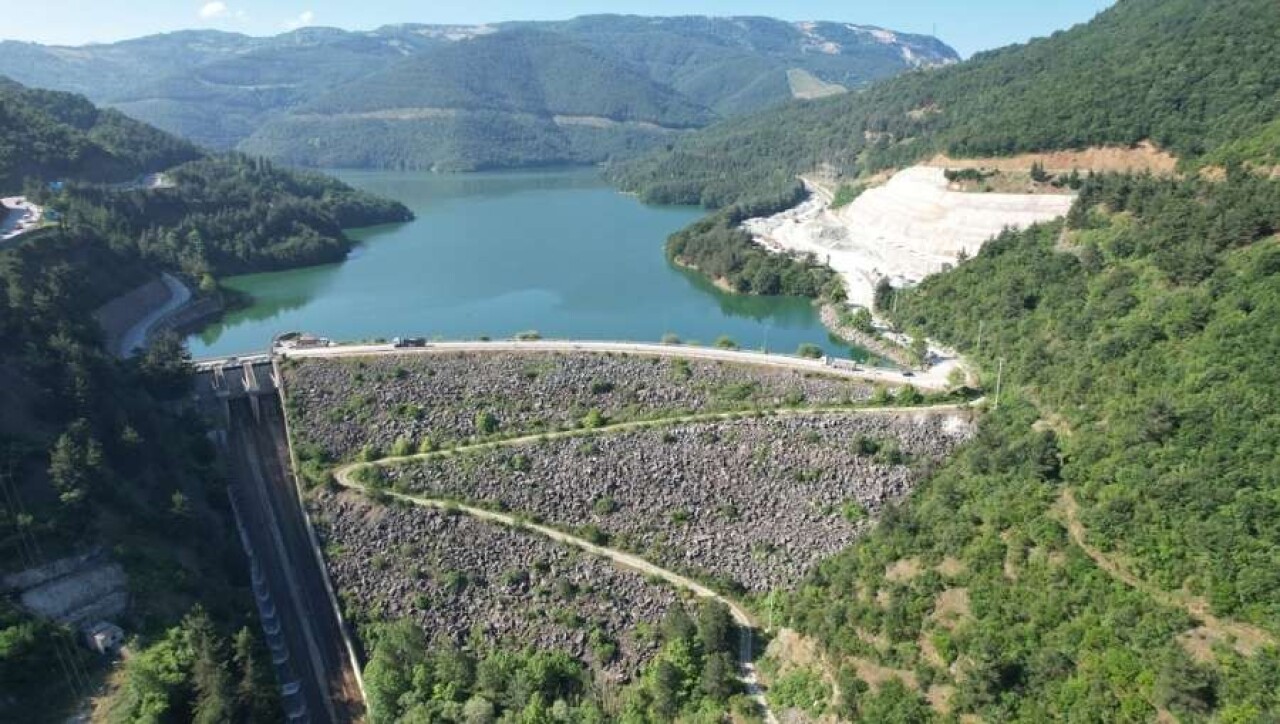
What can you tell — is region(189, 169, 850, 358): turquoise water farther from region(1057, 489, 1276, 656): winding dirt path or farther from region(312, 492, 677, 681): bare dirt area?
region(1057, 489, 1276, 656): winding dirt path

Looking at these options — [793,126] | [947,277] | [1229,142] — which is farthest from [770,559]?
[793,126]

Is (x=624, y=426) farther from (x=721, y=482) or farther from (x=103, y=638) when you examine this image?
(x=103, y=638)

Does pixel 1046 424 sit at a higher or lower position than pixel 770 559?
higher

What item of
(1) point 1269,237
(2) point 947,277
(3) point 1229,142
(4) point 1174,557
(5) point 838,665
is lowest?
(5) point 838,665

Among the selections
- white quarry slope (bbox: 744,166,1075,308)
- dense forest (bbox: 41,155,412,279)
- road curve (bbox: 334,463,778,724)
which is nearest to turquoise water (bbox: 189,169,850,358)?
dense forest (bbox: 41,155,412,279)

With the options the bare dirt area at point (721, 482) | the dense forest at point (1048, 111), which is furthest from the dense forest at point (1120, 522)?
the dense forest at point (1048, 111)

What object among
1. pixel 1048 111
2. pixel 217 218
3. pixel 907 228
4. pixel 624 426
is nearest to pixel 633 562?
pixel 624 426

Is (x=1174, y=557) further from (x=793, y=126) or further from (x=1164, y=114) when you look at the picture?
(x=793, y=126)
